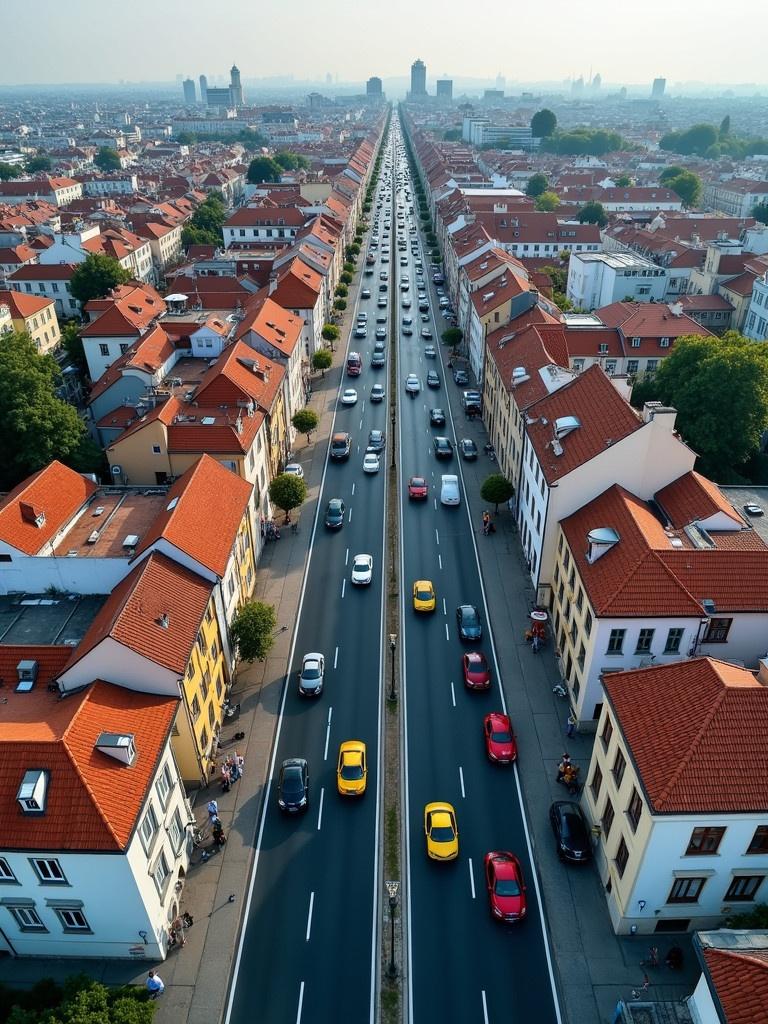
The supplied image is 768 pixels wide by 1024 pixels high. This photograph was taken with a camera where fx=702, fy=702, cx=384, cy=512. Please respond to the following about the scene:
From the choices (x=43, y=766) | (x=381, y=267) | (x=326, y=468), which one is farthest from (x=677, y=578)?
(x=381, y=267)

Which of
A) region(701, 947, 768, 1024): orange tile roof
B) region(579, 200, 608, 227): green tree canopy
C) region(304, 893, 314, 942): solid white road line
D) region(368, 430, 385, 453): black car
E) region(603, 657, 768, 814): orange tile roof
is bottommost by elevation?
region(368, 430, 385, 453): black car

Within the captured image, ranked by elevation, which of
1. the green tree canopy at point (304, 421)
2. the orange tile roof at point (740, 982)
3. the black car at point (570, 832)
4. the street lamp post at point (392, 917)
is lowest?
the street lamp post at point (392, 917)

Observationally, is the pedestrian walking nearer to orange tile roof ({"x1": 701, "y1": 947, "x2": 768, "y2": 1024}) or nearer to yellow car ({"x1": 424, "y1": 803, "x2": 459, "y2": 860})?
yellow car ({"x1": 424, "y1": 803, "x2": 459, "y2": 860})

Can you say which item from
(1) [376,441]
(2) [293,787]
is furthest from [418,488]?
(2) [293,787]

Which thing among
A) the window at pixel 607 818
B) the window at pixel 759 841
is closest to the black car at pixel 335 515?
the window at pixel 607 818

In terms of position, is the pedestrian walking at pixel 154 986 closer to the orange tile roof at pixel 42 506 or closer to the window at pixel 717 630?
the orange tile roof at pixel 42 506

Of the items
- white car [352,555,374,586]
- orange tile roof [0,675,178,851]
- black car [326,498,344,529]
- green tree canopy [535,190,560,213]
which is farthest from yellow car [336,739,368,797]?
green tree canopy [535,190,560,213]
